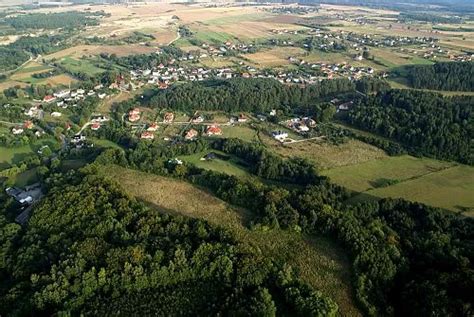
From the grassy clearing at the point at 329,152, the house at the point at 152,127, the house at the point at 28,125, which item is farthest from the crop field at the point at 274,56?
the house at the point at 28,125

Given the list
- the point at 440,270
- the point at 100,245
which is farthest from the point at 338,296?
the point at 100,245

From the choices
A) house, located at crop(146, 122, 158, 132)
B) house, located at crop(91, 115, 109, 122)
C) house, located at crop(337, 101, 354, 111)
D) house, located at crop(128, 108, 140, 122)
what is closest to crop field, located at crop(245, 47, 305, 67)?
house, located at crop(337, 101, 354, 111)

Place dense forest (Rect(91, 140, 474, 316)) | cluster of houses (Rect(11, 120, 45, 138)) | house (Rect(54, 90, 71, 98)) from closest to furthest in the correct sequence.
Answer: dense forest (Rect(91, 140, 474, 316))
cluster of houses (Rect(11, 120, 45, 138))
house (Rect(54, 90, 71, 98))

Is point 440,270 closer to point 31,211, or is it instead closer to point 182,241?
point 182,241

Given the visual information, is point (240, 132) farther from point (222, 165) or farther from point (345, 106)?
point (345, 106)

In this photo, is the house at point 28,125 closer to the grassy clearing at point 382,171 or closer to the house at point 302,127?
the house at point 302,127

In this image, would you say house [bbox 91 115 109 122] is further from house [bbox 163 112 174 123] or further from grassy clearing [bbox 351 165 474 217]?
grassy clearing [bbox 351 165 474 217]
